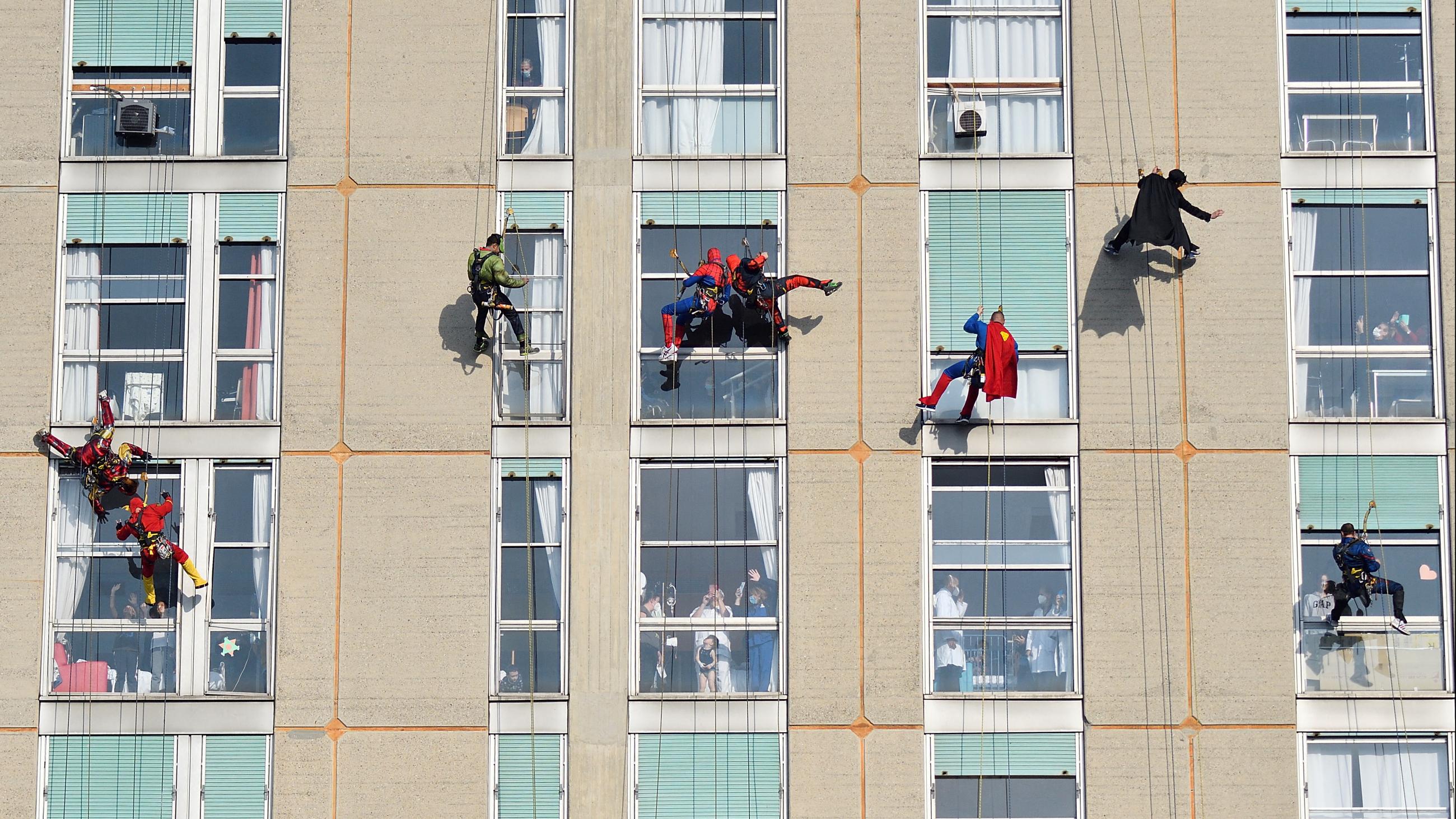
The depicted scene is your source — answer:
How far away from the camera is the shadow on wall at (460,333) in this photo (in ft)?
66.4

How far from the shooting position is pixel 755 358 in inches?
798

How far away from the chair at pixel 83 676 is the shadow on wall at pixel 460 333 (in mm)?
5747

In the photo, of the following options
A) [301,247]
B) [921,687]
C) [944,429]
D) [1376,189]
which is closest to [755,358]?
[944,429]

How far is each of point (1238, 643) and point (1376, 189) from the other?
238 inches

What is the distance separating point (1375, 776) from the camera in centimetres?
1953

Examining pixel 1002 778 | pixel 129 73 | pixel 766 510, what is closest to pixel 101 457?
pixel 129 73

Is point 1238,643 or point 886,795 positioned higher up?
point 1238,643

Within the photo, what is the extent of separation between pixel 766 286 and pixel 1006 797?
22.6 feet

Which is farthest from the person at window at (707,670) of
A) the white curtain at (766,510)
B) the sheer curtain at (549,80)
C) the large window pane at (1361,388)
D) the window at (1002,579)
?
the large window pane at (1361,388)

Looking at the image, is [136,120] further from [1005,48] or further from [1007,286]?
[1007,286]

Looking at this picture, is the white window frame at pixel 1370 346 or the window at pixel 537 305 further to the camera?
the window at pixel 537 305

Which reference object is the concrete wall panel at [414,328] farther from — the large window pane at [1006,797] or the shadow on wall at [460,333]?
the large window pane at [1006,797]

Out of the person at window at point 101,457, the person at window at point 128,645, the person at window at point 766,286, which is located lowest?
the person at window at point 128,645

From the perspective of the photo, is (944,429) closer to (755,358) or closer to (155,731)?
(755,358)
